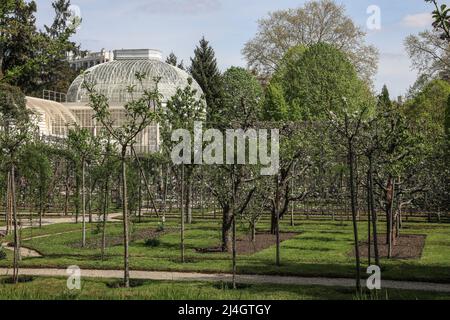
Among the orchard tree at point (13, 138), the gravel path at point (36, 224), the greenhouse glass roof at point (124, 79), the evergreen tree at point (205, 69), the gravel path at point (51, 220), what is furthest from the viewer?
the evergreen tree at point (205, 69)

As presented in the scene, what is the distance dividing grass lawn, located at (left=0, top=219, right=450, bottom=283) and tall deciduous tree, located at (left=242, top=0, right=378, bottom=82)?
Answer: 2789 centimetres

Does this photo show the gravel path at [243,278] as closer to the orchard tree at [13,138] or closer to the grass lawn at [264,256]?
the grass lawn at [264,256]

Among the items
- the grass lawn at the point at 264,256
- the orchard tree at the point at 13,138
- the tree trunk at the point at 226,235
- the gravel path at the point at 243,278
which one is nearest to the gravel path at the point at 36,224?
the grass lawn at the point at 264,256

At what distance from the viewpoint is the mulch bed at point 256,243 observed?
16797 millimetres

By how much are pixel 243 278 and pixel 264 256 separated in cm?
327

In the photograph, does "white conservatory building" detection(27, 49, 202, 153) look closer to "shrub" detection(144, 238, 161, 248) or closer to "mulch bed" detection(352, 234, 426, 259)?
"shrub" detection(144, 238, 161, 248)

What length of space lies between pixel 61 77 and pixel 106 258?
52.5 meters

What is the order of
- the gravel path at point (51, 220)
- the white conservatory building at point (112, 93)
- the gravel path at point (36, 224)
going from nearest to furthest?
the gravel path at point (36, 224), the gravel path at point (51, 220), the white conservatory building at point (112, 93)

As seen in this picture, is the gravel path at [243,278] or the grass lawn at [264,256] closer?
the gravel path at [243,278]

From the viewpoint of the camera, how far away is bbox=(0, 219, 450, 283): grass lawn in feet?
43.3

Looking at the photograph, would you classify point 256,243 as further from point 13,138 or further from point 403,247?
point 13,138

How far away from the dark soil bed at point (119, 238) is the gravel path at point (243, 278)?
4.19 m

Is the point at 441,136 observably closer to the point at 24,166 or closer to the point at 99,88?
the point at 24,166
